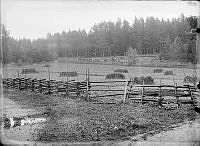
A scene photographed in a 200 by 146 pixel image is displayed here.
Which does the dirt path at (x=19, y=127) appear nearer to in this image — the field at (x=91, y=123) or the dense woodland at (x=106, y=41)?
the field at (x=91, y=123)

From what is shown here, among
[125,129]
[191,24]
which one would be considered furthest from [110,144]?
[191,24]

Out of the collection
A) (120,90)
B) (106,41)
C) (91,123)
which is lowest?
→ (91,123)

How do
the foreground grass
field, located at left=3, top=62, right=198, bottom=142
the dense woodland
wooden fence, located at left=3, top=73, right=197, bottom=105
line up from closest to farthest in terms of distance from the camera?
the dense woodland < field, located at left=3, top=62, right=198, bottom=142 < the foreground grass < wooden fence, located at left=3, top=73, right=197, bottom=105

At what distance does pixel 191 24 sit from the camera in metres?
2.60

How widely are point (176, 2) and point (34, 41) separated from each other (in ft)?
6.25

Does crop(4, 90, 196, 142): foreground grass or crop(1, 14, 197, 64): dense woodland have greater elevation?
crop(1, 14, 197, 64): dense woodland

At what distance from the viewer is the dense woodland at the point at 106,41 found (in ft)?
11.5

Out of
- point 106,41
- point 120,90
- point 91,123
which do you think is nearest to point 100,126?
point 91,123

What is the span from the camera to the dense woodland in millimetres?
3506

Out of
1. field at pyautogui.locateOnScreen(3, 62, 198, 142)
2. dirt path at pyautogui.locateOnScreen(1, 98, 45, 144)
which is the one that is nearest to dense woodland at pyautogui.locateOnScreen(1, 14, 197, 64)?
field at pyautogui.locateOnScreen(3, 62, 198, 142)

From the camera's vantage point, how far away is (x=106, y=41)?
13.5 ft

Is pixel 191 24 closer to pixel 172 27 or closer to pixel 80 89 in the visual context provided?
pixel 172 27

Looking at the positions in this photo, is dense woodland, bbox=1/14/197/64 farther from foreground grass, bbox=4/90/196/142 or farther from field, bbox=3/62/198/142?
foreground grass, bbox=4/90/196/142

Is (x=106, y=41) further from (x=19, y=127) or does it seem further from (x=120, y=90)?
(x=120, y=90)
